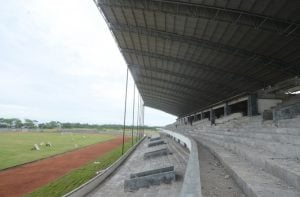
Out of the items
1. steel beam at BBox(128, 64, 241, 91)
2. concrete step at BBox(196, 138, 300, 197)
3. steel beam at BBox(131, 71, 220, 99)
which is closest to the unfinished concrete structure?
concrete step at BBox(196, 138, 300, 197)

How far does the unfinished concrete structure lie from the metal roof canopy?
0.18ft

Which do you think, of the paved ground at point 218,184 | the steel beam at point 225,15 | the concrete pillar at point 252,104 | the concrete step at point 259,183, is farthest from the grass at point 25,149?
the concrete step at point 259,183

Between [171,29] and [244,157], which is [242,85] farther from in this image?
[244,157]

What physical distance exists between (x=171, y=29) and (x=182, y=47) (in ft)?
14.1

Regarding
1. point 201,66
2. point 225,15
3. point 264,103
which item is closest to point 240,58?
point 201,66

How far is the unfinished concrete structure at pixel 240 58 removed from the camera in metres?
9.20

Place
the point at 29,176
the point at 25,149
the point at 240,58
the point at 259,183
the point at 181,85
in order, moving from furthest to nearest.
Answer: the point at 25,149 → the point at 181,85 → the point at 240,58 → the point at 29,176 → the point at 259,183

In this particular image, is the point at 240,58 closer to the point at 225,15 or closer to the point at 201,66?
the point at 201,66

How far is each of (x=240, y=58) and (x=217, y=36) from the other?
4.29 meters

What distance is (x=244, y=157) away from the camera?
441 inches

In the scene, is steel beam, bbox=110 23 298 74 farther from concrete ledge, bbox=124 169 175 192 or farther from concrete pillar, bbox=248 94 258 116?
concrete ledge, bbox=124 169 175 192

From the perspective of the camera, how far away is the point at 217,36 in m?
24.4

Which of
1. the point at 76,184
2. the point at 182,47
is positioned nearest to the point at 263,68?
the point at 182,47

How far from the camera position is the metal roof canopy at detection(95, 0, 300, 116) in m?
19.3
